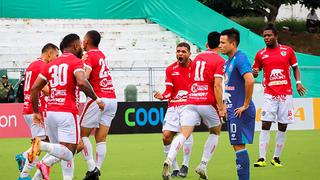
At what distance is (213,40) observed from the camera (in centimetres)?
1411

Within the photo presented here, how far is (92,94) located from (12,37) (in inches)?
921

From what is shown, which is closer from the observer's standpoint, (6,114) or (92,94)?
(92,94)

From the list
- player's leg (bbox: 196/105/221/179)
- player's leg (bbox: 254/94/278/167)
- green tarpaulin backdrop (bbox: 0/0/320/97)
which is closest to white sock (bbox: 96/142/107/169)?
player's leg (bbox: 196/105/221/179)

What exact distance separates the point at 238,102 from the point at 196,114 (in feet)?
6.27

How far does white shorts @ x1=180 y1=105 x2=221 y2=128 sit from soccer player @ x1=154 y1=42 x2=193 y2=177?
668 millimetres

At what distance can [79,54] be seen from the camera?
12.4 meters

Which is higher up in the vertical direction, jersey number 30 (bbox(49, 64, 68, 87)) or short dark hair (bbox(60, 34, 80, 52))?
short dark hair (bbox(60, 34, 80, 52))

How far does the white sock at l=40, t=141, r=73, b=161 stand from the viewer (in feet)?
38.0

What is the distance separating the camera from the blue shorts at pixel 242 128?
12.2 metres

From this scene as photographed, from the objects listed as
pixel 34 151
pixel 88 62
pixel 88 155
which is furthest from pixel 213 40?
pixel 34 151

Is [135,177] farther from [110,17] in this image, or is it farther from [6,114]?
[110,17]

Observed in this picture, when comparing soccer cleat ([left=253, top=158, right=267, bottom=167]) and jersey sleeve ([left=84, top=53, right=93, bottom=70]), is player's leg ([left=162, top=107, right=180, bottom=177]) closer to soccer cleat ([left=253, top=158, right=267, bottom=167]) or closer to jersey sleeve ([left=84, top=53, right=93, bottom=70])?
jersey sleeve ([left=84, top=53, right=93, bottom=70])

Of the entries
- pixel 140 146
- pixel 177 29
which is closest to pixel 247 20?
pixel 177 29

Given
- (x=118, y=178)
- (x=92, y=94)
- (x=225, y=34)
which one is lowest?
(x=118, y=178)
